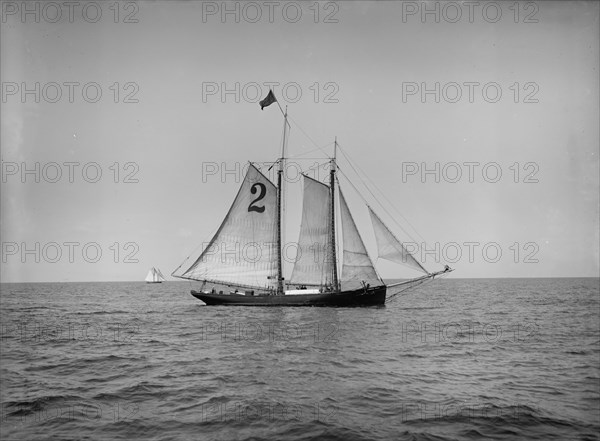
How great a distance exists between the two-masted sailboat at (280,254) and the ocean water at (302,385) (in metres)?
17.1

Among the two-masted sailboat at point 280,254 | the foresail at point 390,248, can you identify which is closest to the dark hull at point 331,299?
the two-masted sailboat at point 280,254

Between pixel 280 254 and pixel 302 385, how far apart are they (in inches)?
1346

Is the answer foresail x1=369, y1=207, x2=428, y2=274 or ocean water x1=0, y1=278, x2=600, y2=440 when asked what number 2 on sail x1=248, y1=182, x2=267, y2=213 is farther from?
ocean water x1=0, y1=278, x2=600, y2=440

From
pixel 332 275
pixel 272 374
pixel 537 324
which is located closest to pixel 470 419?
pixel 272 374

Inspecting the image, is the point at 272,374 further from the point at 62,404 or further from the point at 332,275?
the point at 332,275

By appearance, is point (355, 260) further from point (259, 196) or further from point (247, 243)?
point (259, 196)

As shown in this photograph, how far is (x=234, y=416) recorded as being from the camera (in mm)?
11219

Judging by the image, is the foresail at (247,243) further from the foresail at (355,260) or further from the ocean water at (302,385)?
the ocean water at (302,385)

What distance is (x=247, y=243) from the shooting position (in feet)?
156

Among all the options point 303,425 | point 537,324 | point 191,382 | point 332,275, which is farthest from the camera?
point 332,275

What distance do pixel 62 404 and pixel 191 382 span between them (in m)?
3.88

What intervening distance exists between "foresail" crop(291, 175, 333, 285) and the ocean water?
18782mm

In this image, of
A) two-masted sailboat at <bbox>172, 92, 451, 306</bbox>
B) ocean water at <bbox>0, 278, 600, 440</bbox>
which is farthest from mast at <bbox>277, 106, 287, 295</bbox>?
ocean water at <bbox>0, 278, 600, 440</bbox>

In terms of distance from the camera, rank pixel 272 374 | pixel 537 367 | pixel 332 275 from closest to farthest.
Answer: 1. pixel 272 374
2. pixel 537 367
3. pixel 332 275
